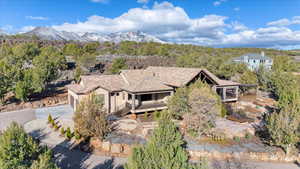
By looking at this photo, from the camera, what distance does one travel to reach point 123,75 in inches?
971

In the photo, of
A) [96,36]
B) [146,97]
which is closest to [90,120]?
[146,97]

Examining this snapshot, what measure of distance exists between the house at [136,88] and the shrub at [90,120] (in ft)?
18.7

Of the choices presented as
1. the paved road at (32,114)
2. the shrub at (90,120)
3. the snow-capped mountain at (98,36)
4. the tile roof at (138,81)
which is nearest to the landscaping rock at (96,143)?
the shrub at (90,120)

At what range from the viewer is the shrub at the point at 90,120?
14586 millimetres

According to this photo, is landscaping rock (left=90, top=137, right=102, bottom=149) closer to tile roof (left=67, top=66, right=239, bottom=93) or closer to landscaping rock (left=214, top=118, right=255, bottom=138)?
tile roof (left=67, top=66, right=239, bottom=93)

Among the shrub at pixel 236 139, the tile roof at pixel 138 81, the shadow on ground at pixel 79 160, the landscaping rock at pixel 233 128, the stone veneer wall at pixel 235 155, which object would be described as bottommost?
the shadow on ground at pixel 79 160

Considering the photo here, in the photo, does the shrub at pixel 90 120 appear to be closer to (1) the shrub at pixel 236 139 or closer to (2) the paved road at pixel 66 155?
(2) the paved road at pixel 66 155

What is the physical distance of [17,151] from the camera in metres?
8.48

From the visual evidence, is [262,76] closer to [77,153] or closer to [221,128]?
[221,128]

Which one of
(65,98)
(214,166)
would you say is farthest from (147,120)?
(65,98)

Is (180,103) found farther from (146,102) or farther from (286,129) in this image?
(286,129)

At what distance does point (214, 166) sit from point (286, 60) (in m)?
53.8

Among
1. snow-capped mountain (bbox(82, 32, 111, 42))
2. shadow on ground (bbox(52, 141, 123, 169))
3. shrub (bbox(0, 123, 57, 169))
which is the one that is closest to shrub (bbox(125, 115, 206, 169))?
shrub (bbox(0, 123, 57, 169))

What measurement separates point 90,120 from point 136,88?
288 inches
